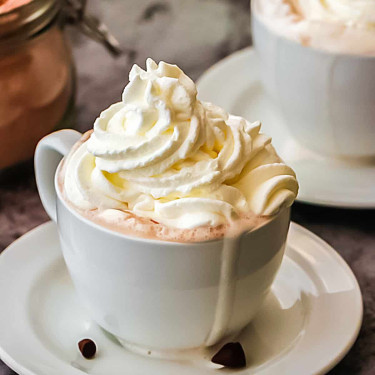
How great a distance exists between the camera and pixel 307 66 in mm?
995

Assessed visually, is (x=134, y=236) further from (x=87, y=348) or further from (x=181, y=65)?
(x=181, y=65)

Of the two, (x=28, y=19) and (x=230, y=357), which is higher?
(x=28, y=19)

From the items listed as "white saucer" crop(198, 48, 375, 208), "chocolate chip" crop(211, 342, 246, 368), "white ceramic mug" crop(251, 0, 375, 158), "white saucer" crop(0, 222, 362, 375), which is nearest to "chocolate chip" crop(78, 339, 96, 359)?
"white saucer" crop(0, 222, 362, 375)

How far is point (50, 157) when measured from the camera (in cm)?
82

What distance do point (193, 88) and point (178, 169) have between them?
3.4 inches

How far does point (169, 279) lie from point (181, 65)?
790 mm

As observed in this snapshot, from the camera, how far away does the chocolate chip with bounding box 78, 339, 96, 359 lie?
0.72m

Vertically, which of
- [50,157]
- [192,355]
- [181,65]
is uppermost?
[50,157]

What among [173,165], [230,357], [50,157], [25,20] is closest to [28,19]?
[25,20]

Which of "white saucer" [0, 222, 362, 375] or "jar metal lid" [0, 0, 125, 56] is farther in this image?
"jar metal lid" [0, 0, 125, 56]

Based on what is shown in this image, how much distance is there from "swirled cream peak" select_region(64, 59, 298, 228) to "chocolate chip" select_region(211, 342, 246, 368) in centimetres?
14

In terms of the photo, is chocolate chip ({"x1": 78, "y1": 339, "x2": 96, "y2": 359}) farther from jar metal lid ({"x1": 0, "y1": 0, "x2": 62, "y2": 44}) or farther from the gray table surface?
jar metal lid ({"x1": 0, "y1": 0, "x2": 62, "y2": 44})

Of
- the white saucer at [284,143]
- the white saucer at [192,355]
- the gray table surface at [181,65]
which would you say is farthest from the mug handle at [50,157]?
the white saucer at [284,143]

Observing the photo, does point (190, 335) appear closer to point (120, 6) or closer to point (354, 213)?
point (354, 213)
